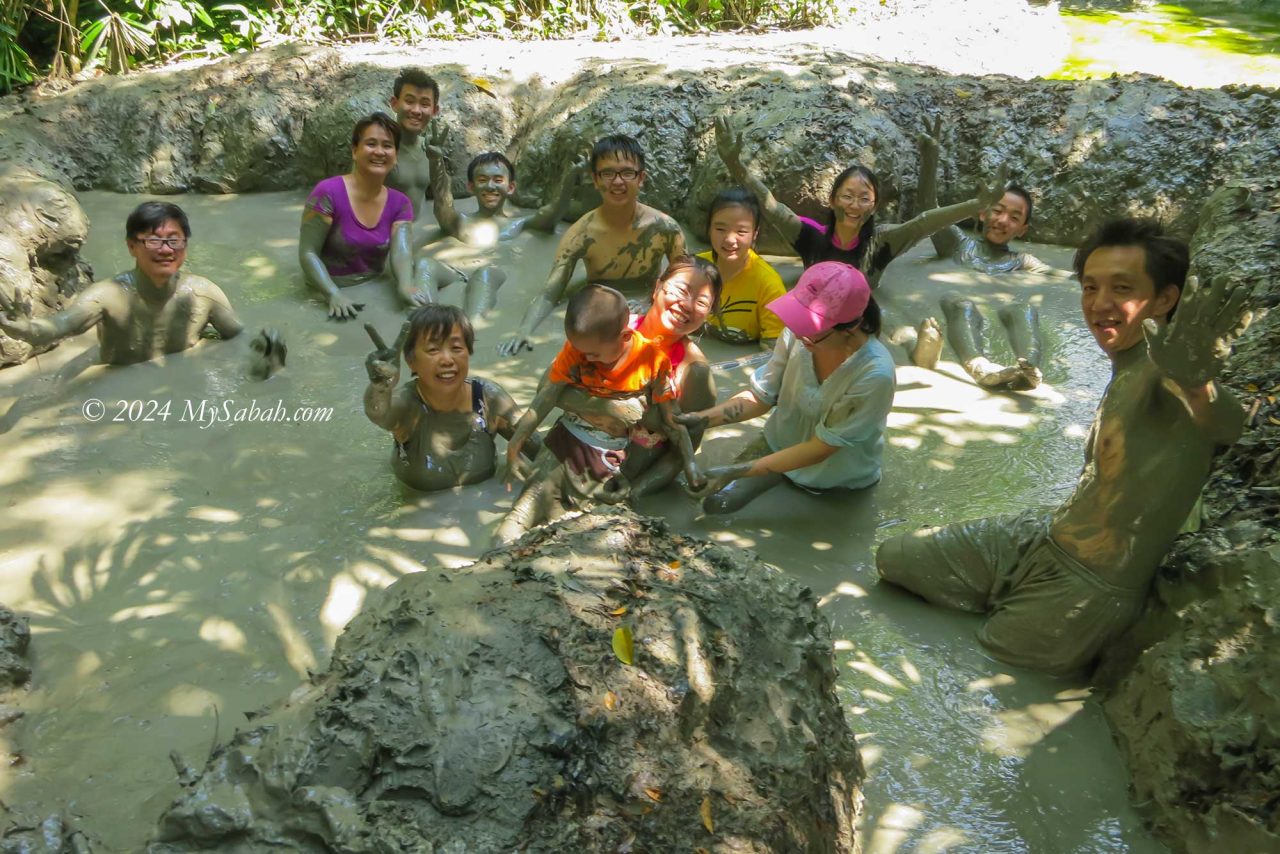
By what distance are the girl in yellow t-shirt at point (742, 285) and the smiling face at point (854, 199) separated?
1.43 feet

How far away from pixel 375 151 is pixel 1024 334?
3.66m

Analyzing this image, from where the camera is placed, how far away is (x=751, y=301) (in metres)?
5.36

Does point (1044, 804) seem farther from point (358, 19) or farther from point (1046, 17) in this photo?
point (1046, 17)

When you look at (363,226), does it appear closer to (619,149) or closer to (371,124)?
(371,124)

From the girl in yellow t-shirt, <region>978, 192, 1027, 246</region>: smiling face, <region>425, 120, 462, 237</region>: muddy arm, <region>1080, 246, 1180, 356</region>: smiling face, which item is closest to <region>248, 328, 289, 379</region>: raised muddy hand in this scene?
<region>425, 120, 462, 237</region>: muddy arm

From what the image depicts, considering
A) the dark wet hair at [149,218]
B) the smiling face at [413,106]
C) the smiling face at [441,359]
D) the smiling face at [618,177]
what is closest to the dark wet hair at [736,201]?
the smiling face at [618,177]

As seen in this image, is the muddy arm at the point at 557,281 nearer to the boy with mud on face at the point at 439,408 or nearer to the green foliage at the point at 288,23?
the boy with mud on face at the point at 439,408

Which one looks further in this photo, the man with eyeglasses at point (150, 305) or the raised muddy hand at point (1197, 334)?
the man with eyeglasses at point (150, 305)

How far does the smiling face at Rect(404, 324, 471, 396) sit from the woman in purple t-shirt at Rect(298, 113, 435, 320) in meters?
1.78

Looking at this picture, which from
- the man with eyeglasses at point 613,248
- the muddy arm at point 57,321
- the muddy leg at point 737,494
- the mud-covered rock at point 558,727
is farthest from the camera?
the man with eyeglasses at point 613,248

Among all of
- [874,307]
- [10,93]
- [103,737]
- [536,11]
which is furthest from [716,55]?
[103,737]

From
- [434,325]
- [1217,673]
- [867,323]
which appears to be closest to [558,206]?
[434,325]

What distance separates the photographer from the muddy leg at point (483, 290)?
18.7ft

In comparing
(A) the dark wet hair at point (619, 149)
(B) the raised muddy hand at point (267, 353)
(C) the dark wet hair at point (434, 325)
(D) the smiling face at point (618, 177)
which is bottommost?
(B) the raised muddy hand at point (267, 353)
